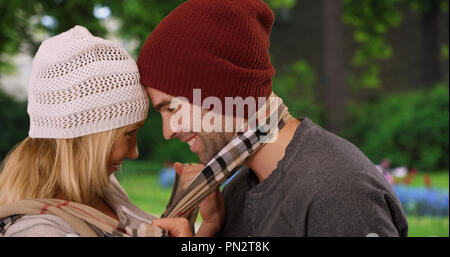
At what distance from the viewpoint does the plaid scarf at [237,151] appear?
214cm

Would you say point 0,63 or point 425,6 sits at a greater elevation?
point 425,6

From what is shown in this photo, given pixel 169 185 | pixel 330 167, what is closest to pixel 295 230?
pixel 330 167

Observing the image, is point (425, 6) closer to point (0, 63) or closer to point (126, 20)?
point (126, 20)

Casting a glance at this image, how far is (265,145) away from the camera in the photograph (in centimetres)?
216

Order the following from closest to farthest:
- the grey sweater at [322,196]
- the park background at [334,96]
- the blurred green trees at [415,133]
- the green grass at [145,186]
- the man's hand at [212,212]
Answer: the grey sweater at [322,196], the man's hand at [212,212], the green grass at [145,186], the park background at [334,96], the blurred green trees at [415,133]

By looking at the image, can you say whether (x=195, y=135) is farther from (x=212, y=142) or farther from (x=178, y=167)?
(x=178, y=167)

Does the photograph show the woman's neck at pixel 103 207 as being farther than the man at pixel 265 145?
Yes

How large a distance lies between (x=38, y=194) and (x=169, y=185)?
18.5ft

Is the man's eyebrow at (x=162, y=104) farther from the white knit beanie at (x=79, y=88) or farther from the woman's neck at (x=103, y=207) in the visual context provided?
the woman's neck at (x=103, y=207)

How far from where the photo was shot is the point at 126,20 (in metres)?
9.44

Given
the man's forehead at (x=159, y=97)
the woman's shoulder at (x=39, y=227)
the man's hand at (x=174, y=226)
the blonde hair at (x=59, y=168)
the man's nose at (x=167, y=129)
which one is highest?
the man's forehead at (x=159, y=97)

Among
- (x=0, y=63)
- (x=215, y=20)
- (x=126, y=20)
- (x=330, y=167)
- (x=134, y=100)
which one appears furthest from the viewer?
(x=0, y=63)

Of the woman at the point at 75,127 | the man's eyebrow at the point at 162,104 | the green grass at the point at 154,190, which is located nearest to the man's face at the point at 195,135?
the man's eyebrow at the point at 162,104

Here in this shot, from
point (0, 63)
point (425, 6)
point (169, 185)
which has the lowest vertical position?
point (169, 185)
